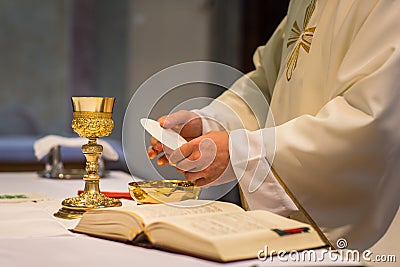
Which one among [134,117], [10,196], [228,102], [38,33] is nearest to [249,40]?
[134,117]

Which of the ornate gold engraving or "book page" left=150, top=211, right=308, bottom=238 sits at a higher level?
the ornate gold engraving

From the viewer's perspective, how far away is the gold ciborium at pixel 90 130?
6.03 feet

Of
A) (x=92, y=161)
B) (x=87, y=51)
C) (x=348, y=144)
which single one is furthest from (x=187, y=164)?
(x=87, y=51)

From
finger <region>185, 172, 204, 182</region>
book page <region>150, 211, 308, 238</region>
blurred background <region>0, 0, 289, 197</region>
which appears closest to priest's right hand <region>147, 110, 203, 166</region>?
finger <region>185, 172, 204, 182</region>

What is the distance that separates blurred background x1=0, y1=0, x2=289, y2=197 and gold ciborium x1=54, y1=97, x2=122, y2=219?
17.2ft

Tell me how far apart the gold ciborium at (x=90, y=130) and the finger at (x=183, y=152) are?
0.18 meters

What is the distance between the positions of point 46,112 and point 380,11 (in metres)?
6.00

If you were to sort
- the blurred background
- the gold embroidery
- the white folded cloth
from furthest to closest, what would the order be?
the blurred background < the white folded cloth < the gold embroidery

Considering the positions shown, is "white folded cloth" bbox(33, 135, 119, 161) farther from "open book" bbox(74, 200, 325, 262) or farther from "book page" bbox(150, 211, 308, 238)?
"book page" bbox(150, 211, 308, 238)

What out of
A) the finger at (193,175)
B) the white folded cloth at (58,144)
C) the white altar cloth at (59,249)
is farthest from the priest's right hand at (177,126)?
the white folded cloth at (58,144)

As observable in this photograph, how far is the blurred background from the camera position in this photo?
7336 millimetres

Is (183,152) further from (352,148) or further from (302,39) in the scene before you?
(302,39)

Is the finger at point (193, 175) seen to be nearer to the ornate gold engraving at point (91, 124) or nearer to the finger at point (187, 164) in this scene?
the finger at point (187, 164)

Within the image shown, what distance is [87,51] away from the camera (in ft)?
24.3
